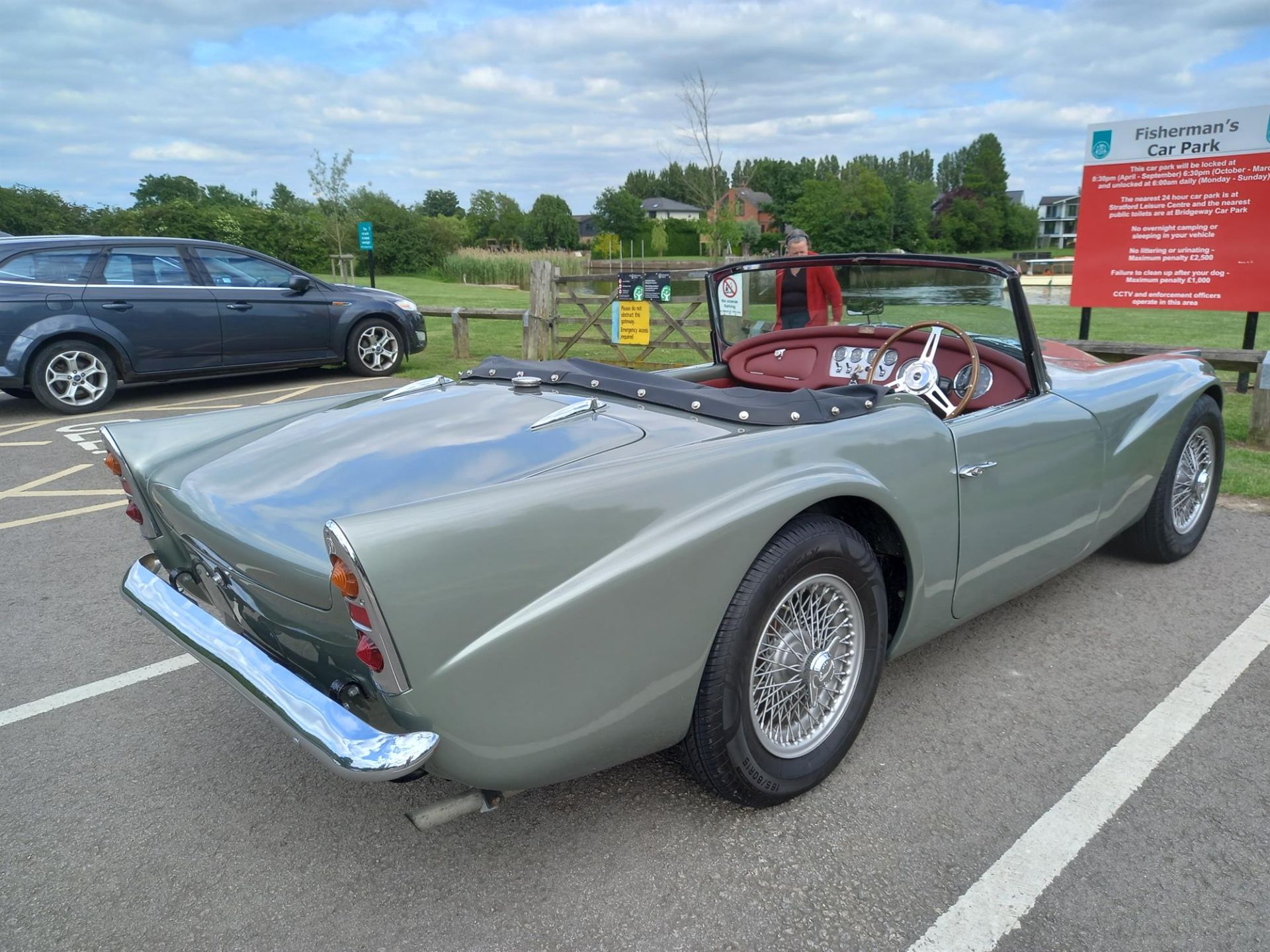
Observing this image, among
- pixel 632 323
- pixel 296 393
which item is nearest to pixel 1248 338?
pixel 632 323

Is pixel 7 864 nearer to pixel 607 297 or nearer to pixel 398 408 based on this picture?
pixel 398 408

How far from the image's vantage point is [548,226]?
74.9 m

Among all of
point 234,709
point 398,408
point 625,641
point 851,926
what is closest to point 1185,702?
point 851,926

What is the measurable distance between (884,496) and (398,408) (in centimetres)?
148

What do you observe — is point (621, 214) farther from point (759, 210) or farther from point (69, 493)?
point (69, 493)

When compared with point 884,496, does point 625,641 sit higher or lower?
lower

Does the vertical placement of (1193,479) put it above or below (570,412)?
below

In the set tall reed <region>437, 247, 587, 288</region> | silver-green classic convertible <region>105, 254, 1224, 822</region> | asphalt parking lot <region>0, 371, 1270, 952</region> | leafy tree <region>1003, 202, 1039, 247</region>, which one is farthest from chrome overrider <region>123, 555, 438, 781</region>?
leafy tree <region>1003, 202, 1039, 247</region>

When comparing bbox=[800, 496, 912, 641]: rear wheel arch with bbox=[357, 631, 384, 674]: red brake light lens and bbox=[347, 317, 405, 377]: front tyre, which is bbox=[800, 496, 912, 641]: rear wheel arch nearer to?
bbox=[357, 631, 384, 674]: red brake light lens

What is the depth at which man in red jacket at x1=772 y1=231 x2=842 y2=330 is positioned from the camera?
3.60 m

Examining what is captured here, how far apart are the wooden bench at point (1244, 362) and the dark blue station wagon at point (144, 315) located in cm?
739

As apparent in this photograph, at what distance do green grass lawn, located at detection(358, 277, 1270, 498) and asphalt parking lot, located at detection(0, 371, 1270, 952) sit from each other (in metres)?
1.58

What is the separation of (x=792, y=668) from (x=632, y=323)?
30.1 ft

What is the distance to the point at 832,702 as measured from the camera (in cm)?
249
